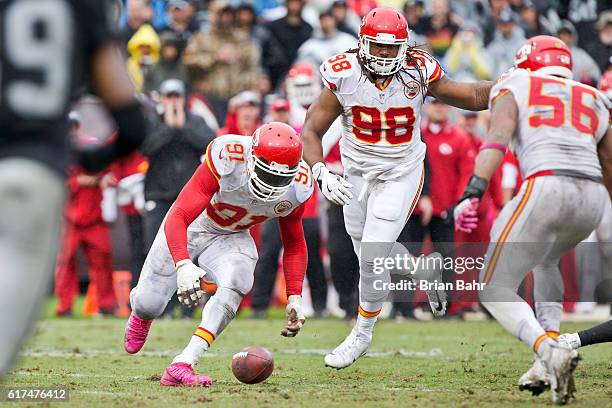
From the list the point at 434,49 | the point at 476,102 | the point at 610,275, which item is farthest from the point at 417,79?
the point at 434,49

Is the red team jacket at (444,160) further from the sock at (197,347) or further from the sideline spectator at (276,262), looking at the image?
the sock at (197,347)

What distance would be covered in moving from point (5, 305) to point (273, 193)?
2941 mm

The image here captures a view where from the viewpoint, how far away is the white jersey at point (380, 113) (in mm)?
7062

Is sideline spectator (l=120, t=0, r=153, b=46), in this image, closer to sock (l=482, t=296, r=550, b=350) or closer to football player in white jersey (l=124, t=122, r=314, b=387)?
football player in white jersey (l=124, t=122, r=314, b=387)

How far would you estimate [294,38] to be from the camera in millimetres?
13359

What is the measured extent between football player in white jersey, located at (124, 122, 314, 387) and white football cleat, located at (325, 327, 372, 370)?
0.71 meters

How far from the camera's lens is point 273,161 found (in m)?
6.12

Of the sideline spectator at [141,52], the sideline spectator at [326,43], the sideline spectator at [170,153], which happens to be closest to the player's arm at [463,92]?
the sideline spectator at [170,153]

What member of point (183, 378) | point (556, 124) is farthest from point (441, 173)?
point (556, 124)

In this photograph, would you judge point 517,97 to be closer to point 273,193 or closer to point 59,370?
point 273,193

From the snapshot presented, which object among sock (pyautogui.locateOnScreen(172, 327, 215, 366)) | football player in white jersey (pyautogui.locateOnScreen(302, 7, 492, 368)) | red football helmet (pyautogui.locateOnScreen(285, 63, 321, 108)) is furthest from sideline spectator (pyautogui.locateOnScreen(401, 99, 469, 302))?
sock (pyautogui.locateOnScreen(172, 327, 215, 366))

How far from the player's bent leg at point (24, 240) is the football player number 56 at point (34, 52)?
0.68 feet

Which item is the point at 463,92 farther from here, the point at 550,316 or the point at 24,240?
the point at 24,240

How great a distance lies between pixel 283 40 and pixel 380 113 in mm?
6524
